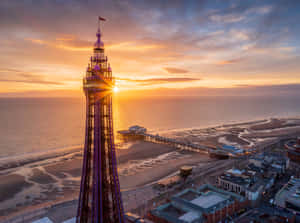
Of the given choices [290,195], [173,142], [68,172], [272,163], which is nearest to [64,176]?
[68,172]

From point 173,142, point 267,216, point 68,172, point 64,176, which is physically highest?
point 173,142

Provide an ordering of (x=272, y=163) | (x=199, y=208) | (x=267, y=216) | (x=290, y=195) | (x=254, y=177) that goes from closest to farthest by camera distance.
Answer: (x=199, y=208)
(x=267, y=216)
(x=290, y=195)
(x=254, y=177)
(x=272, y=163)

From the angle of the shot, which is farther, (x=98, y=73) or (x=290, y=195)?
(x=290, y=195)

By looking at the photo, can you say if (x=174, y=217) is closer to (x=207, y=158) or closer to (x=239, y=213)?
(x=239, y=213)

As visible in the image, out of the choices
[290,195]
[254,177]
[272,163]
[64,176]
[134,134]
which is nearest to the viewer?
[290,195]

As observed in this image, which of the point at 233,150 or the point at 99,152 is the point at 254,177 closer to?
the point at 233,150

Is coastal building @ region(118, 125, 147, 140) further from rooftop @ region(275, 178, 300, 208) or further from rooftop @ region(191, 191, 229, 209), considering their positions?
rooftop @ region(275, 178, 300, 208)

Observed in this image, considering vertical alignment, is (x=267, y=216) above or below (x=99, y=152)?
below
